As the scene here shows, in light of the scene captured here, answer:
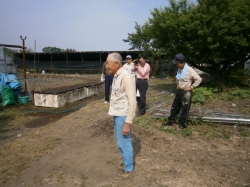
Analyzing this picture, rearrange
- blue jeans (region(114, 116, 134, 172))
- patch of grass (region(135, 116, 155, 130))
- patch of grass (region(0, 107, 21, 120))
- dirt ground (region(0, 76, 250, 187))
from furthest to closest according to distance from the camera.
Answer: patch of grass (region(0, 107, 21, 120)) → patch of grass (region(135, 116, 155, 130)) → dirt ground (region(0, 76, 250, 187)) → blue jeans (region(114, 116, 134, 172))

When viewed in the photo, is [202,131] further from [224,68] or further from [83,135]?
[224,68]

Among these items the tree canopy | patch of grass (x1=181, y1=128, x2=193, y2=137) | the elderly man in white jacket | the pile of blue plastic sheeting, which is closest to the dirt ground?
patch of grass (x1=181, y1=128, x2=193, y2=137)

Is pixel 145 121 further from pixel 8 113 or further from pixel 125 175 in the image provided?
pixel 8 113

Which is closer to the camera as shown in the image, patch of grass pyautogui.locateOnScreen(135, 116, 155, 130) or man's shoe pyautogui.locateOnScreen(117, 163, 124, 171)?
man's shoe pyautogui.locateOnScreen(117, 163, 124, 171)

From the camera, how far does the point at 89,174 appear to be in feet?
10.4

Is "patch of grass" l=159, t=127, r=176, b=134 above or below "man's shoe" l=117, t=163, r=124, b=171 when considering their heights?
above

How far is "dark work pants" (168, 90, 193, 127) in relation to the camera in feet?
15.1

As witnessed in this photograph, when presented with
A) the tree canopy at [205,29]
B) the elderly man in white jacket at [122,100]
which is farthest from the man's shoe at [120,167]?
the tree canopy at [205,29]

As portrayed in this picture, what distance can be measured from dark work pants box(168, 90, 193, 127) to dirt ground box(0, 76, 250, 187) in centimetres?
25

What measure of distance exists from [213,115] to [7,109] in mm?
7235

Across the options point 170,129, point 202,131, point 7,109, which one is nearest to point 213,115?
point 202,131

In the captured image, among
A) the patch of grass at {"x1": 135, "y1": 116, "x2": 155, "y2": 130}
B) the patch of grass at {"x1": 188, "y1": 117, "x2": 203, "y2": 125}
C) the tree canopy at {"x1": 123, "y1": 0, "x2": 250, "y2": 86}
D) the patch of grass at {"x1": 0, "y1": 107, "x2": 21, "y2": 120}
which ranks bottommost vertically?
the patch of grass at {"x1": 0, "y1": 107, "x2": 21, "y2": 120}

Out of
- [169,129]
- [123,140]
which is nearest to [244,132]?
[169,129]

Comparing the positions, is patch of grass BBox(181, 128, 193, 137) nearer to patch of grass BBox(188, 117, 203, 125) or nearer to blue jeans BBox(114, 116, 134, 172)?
patch of grass BBox(188, 117, 203, 125)
